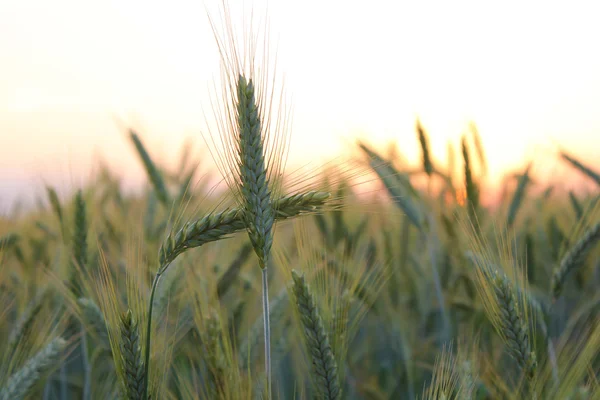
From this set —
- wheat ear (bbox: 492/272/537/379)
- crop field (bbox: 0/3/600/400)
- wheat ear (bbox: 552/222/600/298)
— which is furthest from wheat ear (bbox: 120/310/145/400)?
wheat ear (bbox: 552/222/600/298)

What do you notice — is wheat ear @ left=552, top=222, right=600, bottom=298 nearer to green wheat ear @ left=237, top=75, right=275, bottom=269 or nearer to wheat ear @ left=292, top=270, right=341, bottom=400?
wheat ear @ left=292, top=270, right=341, bottom=400

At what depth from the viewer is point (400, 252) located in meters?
2.84

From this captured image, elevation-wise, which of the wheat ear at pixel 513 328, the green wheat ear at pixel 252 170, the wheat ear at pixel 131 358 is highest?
the green wheat ear at pixel 252 170

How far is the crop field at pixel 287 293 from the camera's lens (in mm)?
1275

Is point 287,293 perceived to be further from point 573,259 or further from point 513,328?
point 573,259

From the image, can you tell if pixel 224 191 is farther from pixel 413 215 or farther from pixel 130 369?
pixel 413 215

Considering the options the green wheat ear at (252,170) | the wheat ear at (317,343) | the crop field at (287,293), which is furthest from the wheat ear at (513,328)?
the green wheat ear at (252,170)

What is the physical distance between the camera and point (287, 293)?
1.73m

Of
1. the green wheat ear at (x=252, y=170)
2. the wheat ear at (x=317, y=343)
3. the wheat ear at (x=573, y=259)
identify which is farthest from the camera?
the wheat ear at (x=573, y=259)

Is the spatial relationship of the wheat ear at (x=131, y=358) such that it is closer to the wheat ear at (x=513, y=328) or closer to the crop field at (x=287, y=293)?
the crop field at (x=287, y=293)

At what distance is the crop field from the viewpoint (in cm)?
128

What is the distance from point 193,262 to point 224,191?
0.66m

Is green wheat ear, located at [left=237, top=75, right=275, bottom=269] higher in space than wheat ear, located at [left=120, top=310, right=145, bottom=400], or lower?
higher

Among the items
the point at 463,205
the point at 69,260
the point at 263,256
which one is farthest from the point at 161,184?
the point at 263,256
